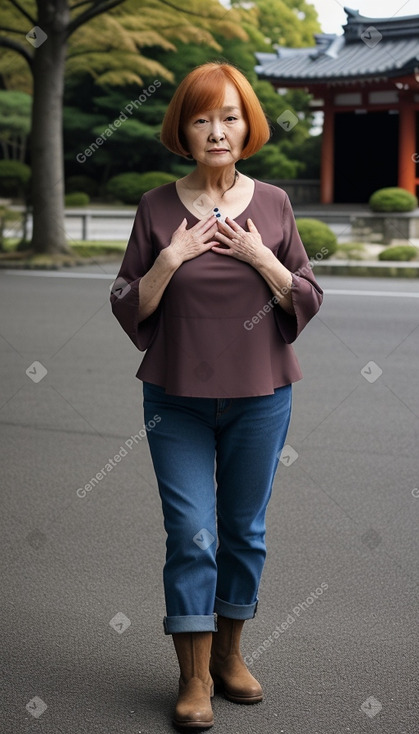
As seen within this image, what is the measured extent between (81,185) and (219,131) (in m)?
32.9

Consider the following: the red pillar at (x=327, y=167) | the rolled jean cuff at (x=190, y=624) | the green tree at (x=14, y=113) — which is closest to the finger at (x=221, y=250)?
the rolled jean cuff at (x=190, y=624)

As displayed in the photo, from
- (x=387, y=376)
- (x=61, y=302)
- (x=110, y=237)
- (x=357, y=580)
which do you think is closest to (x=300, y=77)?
(x=110, y=237)

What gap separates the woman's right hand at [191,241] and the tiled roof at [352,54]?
23001 millimetres

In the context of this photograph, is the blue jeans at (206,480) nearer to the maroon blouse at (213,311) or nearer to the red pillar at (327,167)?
the maroon blouse at (213,311)

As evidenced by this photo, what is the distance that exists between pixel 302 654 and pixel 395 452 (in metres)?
2.81

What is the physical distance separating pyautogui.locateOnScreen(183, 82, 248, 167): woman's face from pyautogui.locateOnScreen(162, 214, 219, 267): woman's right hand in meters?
0.17

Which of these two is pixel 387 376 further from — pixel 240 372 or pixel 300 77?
pixel 300 77

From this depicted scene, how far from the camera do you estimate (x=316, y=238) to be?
18.8m

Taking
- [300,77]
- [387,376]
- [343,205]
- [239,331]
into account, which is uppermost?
[300,77]

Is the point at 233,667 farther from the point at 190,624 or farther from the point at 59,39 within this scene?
the point at 59,39

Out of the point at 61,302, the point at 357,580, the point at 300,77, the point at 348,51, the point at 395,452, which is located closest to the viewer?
the point at 357,580

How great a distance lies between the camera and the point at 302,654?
3422mm

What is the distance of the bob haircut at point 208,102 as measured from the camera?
2793 mm

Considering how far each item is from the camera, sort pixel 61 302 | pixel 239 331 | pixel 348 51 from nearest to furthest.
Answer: pixel 239 331 < pixel 61 302 < pixel 348 51
